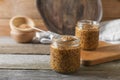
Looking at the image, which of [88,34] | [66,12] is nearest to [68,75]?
[88,34]

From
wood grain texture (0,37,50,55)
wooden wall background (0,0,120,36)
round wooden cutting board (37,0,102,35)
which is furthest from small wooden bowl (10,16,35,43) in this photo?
wooden wall background (0,0,120,36)

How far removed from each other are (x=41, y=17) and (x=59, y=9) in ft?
0.40

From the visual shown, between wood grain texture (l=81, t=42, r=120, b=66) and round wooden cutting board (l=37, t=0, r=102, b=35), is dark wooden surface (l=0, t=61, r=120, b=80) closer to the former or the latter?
wood grain texture (l=81, t=42, r=120, b=66)

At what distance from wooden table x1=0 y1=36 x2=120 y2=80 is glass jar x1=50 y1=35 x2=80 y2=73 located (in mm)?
26

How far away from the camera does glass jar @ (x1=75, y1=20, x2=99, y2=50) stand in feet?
3.56

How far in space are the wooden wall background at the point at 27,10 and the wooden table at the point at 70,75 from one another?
2.64 feet

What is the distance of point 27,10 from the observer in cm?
177

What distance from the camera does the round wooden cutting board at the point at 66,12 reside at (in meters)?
1.64

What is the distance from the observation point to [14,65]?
101 centimetres

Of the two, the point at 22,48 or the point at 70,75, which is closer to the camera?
the point at 70,75

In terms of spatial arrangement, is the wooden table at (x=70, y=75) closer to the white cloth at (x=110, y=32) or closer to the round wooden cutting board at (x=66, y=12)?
the white cloth at (x=110, y=32)

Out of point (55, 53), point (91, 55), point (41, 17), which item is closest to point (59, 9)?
point (41, 17)

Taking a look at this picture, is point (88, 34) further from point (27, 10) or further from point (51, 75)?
point (27, 10)

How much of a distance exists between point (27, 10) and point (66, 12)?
0.27 metres
